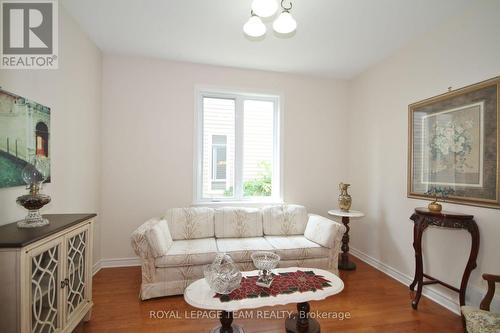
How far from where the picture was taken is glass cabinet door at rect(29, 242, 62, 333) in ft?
4.55

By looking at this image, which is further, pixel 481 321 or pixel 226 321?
pixel 226 321

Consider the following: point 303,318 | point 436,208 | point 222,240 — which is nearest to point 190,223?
point 222,240

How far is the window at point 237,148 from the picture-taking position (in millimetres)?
3520

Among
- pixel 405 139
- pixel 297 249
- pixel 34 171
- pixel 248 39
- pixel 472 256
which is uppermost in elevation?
pixel 248 39

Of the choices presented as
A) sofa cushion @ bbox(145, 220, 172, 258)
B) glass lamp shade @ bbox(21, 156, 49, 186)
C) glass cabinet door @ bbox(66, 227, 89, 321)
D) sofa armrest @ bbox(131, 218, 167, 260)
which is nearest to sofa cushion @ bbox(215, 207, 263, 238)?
sofa cushion @ bbox(145, 220, 172, 258)

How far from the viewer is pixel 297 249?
273 cm

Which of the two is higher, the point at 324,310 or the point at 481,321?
the point at 481,321

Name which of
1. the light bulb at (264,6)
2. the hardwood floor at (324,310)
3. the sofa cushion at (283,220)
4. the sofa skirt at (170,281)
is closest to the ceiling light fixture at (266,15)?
the light bulb at (264,6)

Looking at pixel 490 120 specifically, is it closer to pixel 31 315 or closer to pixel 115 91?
pixel 31 315

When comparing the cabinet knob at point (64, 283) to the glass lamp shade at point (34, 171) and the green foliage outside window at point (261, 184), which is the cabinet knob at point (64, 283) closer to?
the glass lamp shade at point (34, 171)

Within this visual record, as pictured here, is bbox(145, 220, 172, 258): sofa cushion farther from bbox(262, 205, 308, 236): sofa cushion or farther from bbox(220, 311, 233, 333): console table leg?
bbox(262, 205, 308, 236): sofa cushion

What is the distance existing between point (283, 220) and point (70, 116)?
108 inches

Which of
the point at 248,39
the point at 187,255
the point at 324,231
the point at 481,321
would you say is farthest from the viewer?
the point at 324,231

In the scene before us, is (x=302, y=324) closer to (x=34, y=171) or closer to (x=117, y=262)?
(x=34, y=171)
